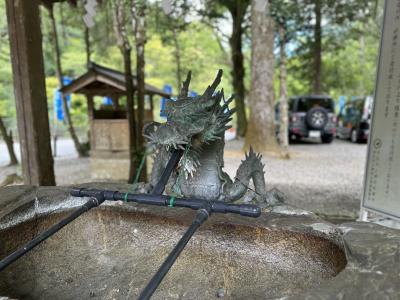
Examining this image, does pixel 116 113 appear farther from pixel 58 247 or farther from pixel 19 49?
pixel 58 247

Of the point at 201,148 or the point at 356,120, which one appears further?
the point at 356,120

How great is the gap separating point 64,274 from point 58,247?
0.16 metres

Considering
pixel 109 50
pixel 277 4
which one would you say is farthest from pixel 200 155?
pixel 109 50

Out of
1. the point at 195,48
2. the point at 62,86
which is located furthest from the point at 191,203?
the point at 195,48

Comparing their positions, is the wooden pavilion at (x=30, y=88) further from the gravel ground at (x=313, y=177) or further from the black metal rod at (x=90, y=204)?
the gravel ground at (x=313, y=177)

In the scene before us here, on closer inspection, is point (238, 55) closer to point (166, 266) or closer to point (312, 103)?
point (312, 103)

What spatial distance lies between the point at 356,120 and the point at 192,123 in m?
16.3

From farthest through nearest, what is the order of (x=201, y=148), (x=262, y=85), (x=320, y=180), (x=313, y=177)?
(x=262, y=85), (x=313, y=177), (x=320, y=180), (x=201, y=148)

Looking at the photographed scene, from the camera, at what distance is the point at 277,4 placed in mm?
9305

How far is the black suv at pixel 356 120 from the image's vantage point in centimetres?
1460

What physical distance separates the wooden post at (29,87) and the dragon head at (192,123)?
2079 millimetres

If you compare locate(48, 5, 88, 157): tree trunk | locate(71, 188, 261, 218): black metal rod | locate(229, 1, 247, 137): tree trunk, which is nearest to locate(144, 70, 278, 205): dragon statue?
locate(71, 188, 261, 218): black metal rod

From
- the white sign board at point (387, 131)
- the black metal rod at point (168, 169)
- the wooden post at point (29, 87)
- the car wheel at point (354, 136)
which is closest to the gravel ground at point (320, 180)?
the white sign board at point (387, 131)

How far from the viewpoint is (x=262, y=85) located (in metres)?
9.27
